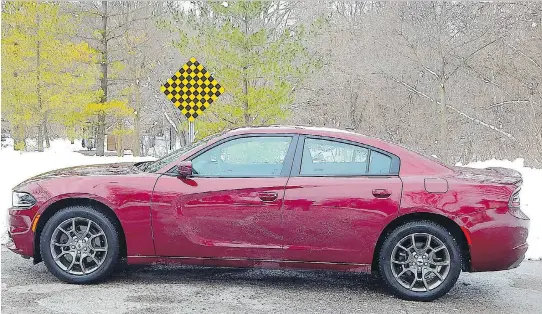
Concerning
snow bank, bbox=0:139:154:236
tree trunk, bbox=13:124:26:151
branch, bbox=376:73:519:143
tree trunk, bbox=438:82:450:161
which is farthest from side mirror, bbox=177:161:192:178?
tree trunk, bbox=13:124:26:151

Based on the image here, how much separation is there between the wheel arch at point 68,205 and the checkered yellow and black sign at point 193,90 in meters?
5.78

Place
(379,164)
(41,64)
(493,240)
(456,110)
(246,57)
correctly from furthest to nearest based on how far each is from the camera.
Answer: (456,110), (41,64), (246,57), (379,164), (493,240)

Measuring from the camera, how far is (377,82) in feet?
81.8

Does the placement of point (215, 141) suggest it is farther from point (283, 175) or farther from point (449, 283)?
point (449, 283)

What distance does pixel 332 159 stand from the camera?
5.13 meters

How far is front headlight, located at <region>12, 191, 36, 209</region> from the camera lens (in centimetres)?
507

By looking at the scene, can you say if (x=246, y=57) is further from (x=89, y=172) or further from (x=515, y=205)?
(x=515, y=205)

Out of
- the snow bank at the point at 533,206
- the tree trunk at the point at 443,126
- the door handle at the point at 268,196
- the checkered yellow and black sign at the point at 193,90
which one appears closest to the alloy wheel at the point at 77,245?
the door handle at the point at 268,196

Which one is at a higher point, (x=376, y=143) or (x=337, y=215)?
(x=376, y=143)

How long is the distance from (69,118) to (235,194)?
20549 millimetres

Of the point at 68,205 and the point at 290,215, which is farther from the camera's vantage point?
the point at 68,205

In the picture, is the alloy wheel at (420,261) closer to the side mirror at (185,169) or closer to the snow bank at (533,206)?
the side mirror at (185,169)

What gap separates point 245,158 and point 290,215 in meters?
0.70

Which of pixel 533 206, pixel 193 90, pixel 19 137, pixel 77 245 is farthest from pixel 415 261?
pixel 19 137
